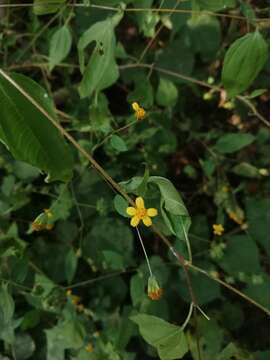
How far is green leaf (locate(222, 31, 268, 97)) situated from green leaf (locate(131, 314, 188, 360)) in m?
0.69

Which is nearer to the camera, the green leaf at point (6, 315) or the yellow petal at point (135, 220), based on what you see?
the yellow petal at point (135, 220)

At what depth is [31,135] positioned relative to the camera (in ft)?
3.42

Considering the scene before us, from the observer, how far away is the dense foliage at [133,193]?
1525 mm

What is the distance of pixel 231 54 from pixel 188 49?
657mm

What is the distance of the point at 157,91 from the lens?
189cm

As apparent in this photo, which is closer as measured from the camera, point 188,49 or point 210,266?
point 210,266

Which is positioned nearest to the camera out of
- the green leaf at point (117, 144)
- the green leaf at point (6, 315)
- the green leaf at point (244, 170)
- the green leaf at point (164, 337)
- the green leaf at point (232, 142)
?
the green leaf at point (164, 337)

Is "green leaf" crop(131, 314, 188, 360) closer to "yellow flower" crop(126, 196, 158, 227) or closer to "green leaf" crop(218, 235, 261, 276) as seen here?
"yellow flower" crop(126, 196, 158, 227)

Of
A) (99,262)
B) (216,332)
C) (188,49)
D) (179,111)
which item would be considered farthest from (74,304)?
(188,49)

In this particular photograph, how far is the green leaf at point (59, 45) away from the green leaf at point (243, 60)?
1.74 ft

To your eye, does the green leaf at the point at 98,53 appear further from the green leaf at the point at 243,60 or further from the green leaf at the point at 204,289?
the green leaf at the point at 204,289

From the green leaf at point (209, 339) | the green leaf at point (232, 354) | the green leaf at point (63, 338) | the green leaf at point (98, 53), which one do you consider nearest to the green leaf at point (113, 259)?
the green leaf at point (63, 338)

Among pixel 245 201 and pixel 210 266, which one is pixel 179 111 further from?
pixel 210 266

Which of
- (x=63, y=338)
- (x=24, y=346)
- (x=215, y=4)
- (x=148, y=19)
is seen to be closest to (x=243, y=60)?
(x=215, y=4)
